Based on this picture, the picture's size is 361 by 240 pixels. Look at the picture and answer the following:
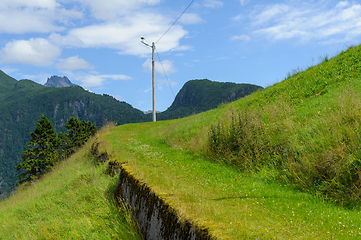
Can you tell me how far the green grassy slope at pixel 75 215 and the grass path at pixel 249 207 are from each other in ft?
4.18

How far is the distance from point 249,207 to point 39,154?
32842 mm

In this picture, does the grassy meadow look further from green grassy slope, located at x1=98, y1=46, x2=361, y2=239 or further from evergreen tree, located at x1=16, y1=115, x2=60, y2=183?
evergreen tree, located at x1=16, y1=115, x2=60, y2=183

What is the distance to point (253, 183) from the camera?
20.1ft

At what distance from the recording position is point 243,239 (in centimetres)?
313

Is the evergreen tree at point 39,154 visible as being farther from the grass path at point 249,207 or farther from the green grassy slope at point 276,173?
the grass path at point 249,207

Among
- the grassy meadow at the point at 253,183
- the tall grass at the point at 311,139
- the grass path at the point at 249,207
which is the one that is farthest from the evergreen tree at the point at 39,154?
the grass path at the point at 249,207

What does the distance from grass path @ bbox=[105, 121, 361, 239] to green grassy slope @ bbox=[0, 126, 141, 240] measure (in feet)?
4.18

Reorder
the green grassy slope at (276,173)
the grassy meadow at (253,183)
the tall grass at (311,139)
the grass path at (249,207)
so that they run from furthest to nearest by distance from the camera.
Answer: the tall grass at (311,139)
the grassy meadow at (253,183)
the green grassy slope at (276,173)
the grass path at (249,207)

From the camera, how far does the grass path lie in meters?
3.37

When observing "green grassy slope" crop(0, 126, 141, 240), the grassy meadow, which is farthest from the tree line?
the grassy meadow

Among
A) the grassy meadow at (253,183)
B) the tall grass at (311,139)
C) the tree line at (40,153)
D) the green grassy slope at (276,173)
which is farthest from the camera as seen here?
the tree line at (40,153)

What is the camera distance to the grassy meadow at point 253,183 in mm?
3848

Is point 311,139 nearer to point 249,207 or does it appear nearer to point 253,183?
point 253,183

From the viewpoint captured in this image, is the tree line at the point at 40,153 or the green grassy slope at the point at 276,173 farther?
the tree line at the point at 40,153
